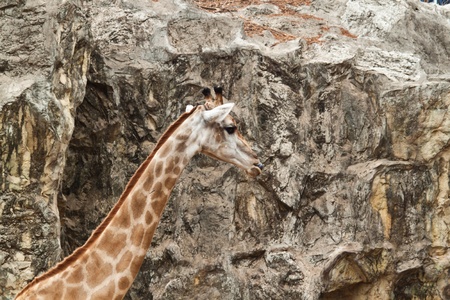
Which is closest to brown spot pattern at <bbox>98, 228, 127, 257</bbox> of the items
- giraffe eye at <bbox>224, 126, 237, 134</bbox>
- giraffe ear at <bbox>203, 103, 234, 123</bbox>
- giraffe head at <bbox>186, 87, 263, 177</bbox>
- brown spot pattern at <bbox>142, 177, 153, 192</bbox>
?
brown spot pattern at <bbox>142, 177, 153, 192</bbox>

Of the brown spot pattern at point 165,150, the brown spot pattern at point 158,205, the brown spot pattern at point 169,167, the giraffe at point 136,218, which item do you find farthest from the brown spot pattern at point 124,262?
the brown spot pattern at point 165,150

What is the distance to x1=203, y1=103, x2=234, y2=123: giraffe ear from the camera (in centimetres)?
749

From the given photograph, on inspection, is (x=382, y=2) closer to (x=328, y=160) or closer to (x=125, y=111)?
(x=328, y=160)

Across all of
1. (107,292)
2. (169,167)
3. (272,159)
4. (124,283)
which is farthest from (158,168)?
(272,159)

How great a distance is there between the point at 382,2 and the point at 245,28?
89.8 inches

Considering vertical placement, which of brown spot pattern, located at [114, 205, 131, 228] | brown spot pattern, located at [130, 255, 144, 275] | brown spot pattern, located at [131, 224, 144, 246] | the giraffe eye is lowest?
brown spot pattern, located at [130, 255, 144, 275]

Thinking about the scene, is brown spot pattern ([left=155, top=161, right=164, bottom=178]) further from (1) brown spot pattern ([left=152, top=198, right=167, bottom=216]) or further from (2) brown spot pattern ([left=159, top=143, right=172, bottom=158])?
(1) brown spot pattern ([left=152, top=198, right=167, bottom=216])

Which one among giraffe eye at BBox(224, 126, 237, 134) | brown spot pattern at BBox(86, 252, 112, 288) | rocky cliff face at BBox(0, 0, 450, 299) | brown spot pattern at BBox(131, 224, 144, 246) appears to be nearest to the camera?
brown spot pattern at BBox(86, 252, 112, 288)

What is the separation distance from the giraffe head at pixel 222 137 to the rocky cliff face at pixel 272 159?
2.25 metres

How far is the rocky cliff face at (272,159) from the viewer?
33.0ft

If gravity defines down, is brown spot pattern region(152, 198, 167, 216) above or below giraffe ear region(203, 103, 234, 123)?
below

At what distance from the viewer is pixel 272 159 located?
10516 millimetres

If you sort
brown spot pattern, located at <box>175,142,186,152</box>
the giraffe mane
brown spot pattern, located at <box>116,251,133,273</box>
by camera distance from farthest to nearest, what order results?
1. brown spot pattern, located at <box>175,142,186,152</box>
2. brown spot pattern, located at <box>116,251,133,273</box>
3. the giraffe mane

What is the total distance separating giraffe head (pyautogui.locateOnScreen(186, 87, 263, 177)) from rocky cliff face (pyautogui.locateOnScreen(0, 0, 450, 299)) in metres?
2.25
